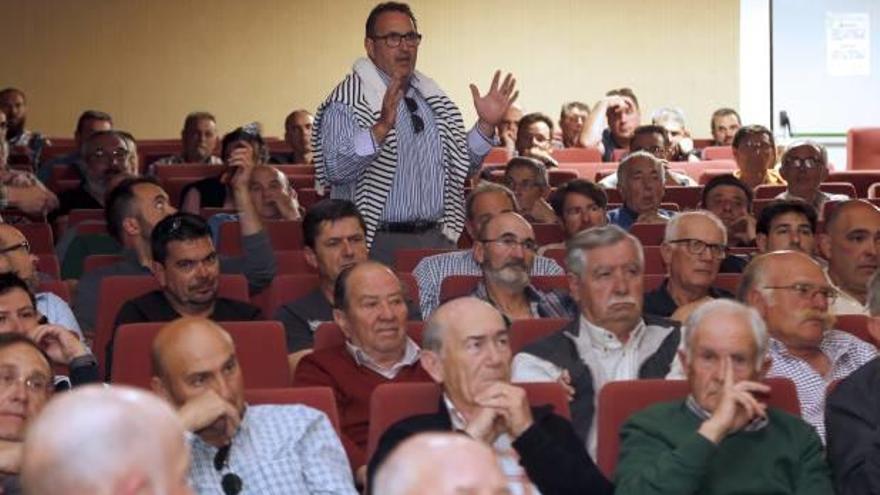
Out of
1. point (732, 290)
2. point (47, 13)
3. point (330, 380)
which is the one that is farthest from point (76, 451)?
point (47, 13)

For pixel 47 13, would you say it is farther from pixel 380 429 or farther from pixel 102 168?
pixel 380 429

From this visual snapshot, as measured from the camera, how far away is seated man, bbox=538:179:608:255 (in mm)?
8430

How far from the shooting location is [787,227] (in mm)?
7555

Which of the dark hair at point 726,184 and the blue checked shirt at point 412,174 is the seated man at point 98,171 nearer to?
→ the blue checked shirt at point 412,174

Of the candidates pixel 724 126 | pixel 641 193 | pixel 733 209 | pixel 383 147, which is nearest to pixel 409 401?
pixel 383 147

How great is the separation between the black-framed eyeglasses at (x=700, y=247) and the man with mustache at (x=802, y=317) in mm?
789

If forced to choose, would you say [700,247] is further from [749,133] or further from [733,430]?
[749,133]

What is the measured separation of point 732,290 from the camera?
22.4 feet

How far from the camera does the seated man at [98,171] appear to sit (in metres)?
10.1

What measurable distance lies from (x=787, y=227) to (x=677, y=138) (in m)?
6.91

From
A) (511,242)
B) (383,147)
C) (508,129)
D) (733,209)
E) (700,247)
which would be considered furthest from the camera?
(508,129)

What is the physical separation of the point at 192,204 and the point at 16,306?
165 inches

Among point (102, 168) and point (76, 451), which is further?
point (102, 168)

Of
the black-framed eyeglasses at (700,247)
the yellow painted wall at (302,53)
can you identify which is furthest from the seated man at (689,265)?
the yellow painted wall at (302,53)
